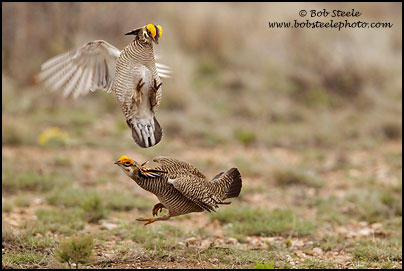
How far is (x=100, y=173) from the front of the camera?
8422mm

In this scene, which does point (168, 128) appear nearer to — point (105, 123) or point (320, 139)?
point (105, 123)

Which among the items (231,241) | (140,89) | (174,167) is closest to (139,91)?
(140,89)

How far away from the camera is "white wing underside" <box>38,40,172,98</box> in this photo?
200 inches

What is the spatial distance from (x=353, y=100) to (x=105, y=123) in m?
5.41

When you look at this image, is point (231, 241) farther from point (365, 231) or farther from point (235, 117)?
point (235, 117)

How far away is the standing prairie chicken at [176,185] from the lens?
4.54 m

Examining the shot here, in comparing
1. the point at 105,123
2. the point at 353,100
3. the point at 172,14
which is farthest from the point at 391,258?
the point at 172,14

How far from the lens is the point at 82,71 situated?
17.1 feet

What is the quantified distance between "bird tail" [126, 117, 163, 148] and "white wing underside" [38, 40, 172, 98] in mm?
725

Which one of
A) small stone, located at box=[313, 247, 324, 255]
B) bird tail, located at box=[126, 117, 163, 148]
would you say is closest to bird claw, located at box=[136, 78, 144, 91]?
bird tail, located at box=[126, 117, 163, 148]

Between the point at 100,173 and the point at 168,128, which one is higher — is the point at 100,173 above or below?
below

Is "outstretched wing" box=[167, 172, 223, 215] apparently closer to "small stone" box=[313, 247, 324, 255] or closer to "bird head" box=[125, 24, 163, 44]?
"bird head" box=[125, 24, 163, 44]

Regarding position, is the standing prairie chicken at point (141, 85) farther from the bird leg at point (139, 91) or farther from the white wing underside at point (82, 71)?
the white wing underside at point (82, 71)

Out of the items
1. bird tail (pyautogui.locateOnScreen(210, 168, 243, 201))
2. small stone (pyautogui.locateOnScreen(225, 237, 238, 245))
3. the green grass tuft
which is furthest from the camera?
the green grass tuft
